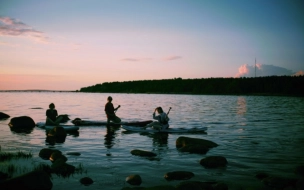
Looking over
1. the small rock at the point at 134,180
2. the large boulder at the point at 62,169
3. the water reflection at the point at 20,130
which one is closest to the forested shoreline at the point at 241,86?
the water reflection at the point at 20,130

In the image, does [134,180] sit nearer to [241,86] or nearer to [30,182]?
[30,182]

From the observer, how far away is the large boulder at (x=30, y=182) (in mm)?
7036

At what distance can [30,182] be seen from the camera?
7312 millimetres

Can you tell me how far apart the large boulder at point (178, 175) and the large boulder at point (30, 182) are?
378cm

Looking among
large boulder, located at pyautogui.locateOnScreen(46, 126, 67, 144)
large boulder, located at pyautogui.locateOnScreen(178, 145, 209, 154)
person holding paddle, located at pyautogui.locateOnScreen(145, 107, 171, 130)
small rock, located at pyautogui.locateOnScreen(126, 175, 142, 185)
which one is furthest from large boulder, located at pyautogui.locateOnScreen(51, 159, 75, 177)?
person holding paddle, located at pyautogui.locateOnScreen(145, 107, 171, 130)

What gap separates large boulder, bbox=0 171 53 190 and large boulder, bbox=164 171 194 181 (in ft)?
12.4

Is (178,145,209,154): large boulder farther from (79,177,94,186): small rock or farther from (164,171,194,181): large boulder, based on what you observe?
(79,177,94,186): small rock

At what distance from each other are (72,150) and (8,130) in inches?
398

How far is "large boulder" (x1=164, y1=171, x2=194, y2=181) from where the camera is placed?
8.91m

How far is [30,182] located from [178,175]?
15.3 ft

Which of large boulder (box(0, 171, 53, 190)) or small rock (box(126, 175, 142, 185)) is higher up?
large boulder (box(0, 171, 53, 190))

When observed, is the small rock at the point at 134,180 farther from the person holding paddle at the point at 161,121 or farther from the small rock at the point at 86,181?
the person holding paddle at the point at 161,121

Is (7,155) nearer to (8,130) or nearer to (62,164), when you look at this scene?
(62,164)

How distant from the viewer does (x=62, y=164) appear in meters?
9.46
